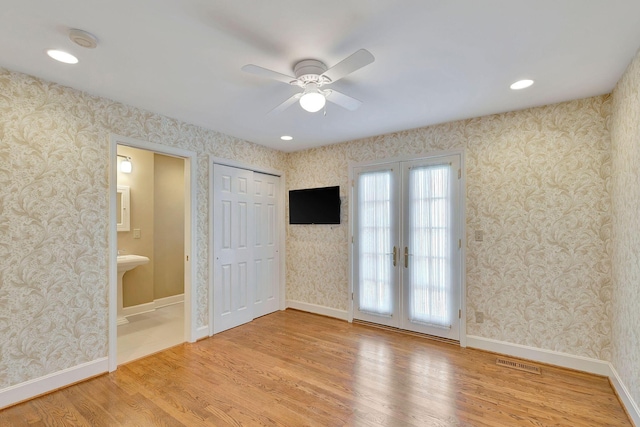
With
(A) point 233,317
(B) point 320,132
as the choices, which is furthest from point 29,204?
(B) point 320,132

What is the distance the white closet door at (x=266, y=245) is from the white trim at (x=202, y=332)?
812 mm

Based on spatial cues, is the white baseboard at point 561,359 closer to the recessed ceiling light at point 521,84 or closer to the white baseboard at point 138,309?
the recessed ceiling light at point 521,84

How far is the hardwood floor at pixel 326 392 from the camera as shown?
2.12 metres

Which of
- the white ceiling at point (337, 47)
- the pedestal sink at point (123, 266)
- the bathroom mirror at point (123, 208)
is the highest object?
the white ceiling at point (337, 47)

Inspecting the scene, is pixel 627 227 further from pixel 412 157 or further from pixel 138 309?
pixel 138 309

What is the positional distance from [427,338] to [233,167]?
328cm

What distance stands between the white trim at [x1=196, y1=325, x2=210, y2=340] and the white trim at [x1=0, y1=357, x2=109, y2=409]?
0.94 metres

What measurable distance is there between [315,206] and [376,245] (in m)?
1.11

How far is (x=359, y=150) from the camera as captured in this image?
13.6 feet

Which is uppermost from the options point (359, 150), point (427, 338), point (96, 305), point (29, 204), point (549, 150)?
point (359, 150)

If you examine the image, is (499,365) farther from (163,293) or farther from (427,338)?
(163,293)

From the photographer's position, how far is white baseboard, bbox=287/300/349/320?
4267 millimetres

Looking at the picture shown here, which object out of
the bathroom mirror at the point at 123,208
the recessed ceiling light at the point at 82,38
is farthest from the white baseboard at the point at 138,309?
the recessed ceiling light at the point at 82,38

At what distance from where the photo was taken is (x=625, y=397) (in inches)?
86.7
